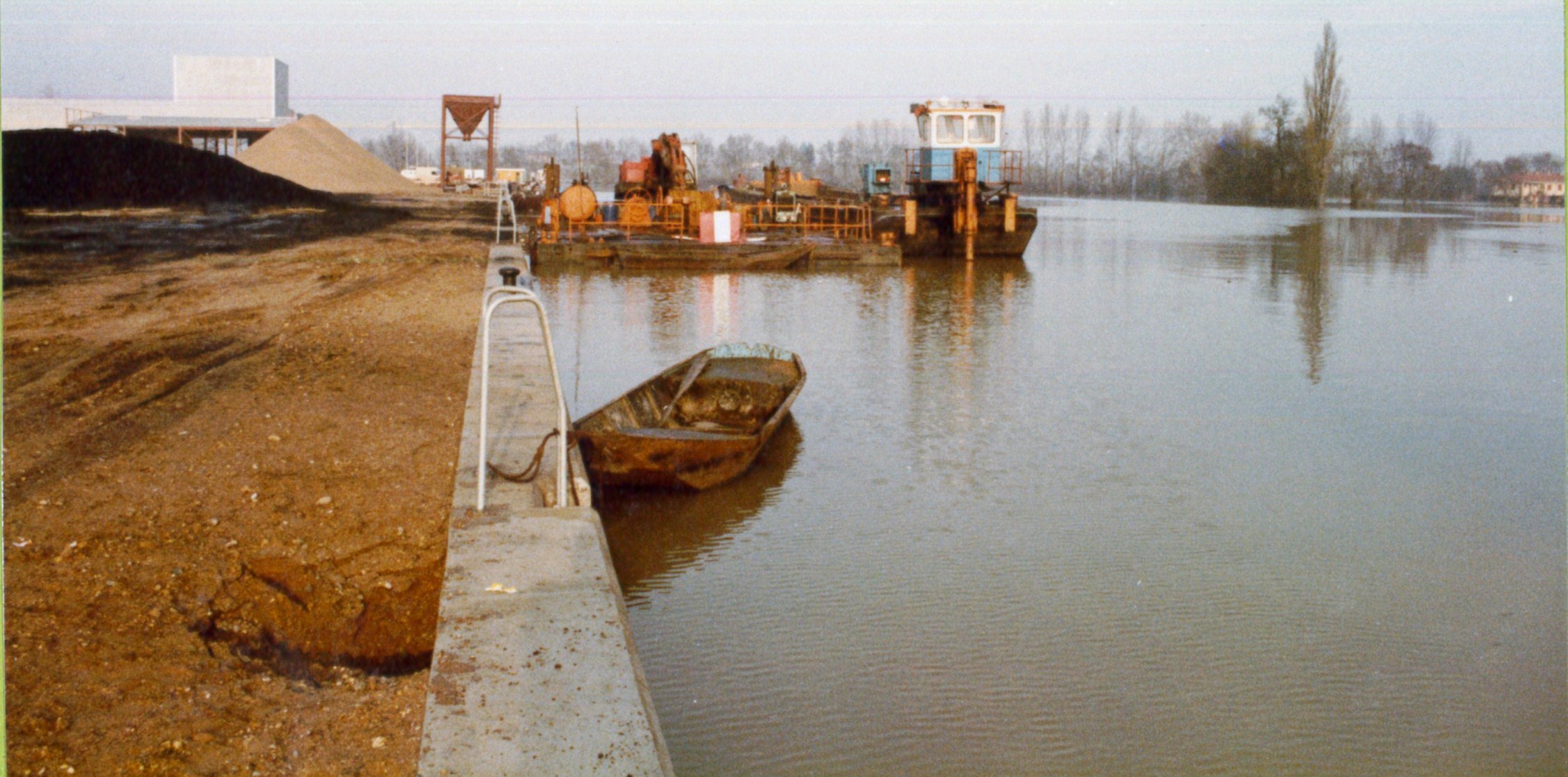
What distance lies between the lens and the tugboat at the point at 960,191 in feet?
104

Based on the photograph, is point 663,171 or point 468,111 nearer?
point 663,171

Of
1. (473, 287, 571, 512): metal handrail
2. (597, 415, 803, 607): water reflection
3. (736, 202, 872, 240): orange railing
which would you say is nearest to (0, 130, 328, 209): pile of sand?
(736, 202, 872, 240): orange railing

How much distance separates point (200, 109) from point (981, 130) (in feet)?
180

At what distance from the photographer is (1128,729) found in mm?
5828

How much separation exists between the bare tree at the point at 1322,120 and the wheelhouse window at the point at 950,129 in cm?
5007

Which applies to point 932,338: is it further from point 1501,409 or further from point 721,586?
point 721,586

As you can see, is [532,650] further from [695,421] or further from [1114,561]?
[695,421]

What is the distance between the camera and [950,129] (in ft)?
→ 110

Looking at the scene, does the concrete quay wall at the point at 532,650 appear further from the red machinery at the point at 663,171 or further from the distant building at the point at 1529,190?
the distant building at the point at 1529,190

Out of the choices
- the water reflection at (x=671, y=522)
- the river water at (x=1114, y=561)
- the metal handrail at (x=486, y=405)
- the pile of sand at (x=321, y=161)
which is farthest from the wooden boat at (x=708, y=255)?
the pile of sand at (x=321, y=161)

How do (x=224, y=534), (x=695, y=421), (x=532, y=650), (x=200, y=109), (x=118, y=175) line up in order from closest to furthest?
1. (x=532, y=650)
2. (x=224, y=534)
3. (x=695, y=421)
4. (x=118, y=175)
5. (x=200, y=109)

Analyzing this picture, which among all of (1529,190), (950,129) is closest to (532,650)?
(950,129)

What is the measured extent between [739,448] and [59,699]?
5.13 meters

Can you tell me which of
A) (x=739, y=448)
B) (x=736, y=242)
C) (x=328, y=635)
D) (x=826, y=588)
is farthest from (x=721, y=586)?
(x=736, y=242)
